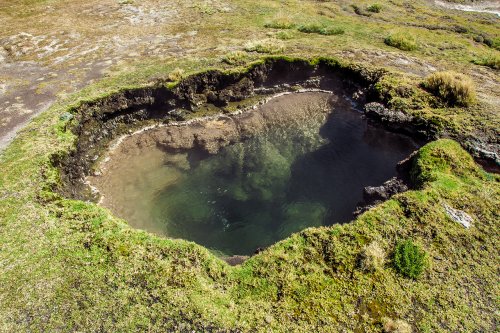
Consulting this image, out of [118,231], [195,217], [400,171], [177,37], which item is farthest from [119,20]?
[400,171]

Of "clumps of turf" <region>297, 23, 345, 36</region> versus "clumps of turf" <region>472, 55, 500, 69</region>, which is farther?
"clumps of turf" <region>297, 23, 345, 36</region>

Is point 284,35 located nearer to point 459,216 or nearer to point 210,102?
point 210,102

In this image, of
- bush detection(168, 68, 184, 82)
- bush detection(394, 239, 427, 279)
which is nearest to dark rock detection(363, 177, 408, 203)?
bush detection(394, 239, 427, 279)

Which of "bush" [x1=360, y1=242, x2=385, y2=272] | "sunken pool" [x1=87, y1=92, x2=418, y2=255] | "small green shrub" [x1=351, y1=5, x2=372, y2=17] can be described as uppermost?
"small green shrub" [x1=351, y1=5, x2=372, y2=17]

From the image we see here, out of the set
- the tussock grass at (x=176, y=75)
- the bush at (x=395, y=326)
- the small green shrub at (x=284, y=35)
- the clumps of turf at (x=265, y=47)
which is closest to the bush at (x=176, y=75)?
the tussock grass at (x=176, y=75)

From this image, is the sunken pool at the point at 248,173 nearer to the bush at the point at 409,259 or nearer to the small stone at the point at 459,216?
the small stone at the point at 459,216

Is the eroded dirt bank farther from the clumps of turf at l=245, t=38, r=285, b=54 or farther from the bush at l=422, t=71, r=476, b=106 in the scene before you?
the bush at l=422, t=71, r=476, b=106

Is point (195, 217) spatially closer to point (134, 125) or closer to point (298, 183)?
point (298, 183)

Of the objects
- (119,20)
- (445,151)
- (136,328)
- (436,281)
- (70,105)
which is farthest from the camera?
(119,20)
